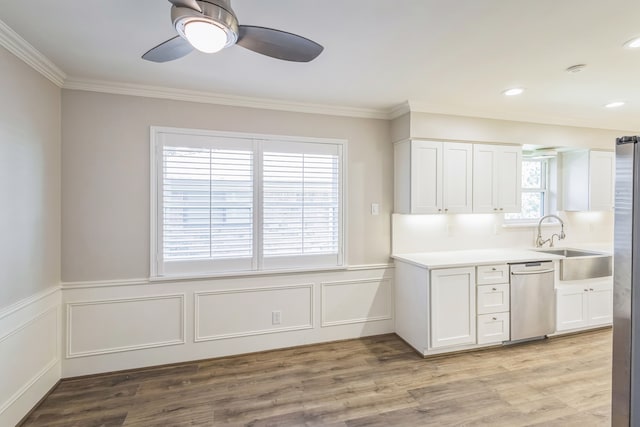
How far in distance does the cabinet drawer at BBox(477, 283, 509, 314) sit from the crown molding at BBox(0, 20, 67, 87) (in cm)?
413

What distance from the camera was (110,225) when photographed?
9.10 ft

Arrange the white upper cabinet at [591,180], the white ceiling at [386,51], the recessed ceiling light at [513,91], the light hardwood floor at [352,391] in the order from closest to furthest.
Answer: the white ceiling at [386,51] → the light hardwood floor at [352,391] → the recessed ceiling light at [513,91] → the white upper cabinet at [591,180]

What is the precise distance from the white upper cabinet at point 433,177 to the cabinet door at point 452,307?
719 millimetres

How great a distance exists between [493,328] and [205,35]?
11.5ft

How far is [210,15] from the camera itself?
130cm

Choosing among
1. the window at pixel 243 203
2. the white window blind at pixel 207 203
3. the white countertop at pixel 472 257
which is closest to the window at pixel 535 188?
the white countertop at pixel 472 257

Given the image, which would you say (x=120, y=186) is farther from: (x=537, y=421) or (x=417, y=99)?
(x=537, y=421)

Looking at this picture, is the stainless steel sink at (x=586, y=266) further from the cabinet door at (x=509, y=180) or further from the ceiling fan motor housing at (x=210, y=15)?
the ceiling fan motor housing at (x=210, y=15)

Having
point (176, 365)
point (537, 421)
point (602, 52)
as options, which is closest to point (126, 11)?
point (176, 365)

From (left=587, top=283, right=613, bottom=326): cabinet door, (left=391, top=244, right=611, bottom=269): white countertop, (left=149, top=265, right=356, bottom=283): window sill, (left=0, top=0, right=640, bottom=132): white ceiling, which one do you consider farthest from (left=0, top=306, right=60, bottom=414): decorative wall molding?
(left=587, top=283, right=613, bottom=326): cabinet door

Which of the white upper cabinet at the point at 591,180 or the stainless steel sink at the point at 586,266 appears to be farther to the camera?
the white upper cabinet at the point at 591,180

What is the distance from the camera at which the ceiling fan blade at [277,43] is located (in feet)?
4.89

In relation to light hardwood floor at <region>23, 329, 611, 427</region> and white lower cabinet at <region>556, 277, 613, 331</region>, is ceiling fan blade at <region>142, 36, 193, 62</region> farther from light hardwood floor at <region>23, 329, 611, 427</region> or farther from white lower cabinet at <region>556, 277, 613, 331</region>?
white lower cabinet at <region>556, 277, 613, 331</region>

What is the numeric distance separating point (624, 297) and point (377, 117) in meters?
2.79
